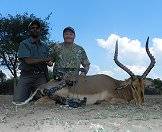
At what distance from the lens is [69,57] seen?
27.9ft

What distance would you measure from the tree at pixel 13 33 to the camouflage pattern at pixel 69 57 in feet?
34.7

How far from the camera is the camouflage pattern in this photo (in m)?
8.50

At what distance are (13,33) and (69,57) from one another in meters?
11.5

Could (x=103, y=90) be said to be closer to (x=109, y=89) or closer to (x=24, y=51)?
(x=109, y=89)

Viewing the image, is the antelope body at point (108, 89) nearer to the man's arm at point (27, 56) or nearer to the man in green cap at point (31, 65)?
the man in green cap at point (31, 65)

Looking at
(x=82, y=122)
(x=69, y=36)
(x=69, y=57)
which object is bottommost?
(x=82, y=122)

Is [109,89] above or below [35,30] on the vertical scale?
below

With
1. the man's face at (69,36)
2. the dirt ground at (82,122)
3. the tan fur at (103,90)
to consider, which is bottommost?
the dirt ground at (82,122)

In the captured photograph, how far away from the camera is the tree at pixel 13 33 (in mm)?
19438

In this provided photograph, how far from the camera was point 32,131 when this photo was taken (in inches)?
213

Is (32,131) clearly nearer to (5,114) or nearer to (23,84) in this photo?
(5,114)

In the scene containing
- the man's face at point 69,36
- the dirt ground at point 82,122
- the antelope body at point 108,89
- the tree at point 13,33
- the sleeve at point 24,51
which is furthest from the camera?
the tree at point 13,33

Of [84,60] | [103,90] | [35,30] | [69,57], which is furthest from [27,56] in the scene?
[103,90]

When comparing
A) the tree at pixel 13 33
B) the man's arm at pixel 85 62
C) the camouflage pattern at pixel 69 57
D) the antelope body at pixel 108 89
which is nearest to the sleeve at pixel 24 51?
the camouflage pattern at pixel 69 57
